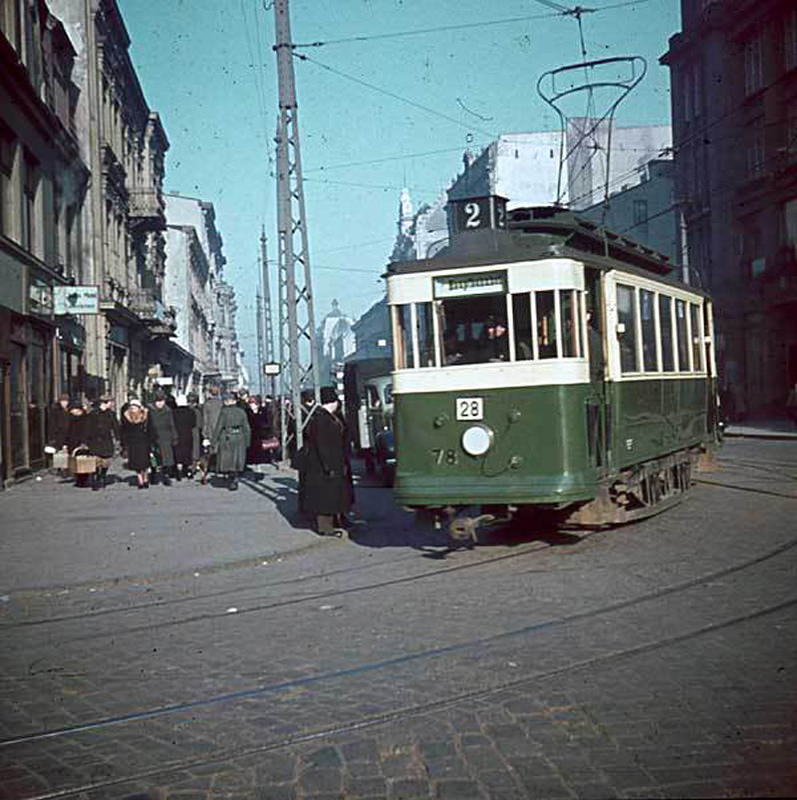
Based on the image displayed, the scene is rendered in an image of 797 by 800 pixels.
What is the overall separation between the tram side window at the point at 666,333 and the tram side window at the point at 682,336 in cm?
43

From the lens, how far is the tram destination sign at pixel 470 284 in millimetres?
9994

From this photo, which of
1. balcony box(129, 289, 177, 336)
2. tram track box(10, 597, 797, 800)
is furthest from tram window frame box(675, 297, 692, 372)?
balcony box(129, 289, 177, 336)

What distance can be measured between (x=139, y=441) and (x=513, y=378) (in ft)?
38.0

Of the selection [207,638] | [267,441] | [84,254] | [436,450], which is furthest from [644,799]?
[84,254]

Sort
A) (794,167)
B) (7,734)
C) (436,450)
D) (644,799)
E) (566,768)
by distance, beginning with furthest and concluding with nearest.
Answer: (794,167) < (436,450) < (7,734) < (566,768) < (644,799)

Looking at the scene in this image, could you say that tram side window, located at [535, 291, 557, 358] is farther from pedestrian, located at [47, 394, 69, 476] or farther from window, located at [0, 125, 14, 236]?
window, located at [0, 125, 14, 236]

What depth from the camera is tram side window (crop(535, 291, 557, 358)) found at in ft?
32.6

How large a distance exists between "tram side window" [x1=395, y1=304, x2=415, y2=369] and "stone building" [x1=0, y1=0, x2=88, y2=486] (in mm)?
11644

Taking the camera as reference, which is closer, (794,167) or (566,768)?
(566,768)

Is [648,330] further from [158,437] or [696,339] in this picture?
[158,437]

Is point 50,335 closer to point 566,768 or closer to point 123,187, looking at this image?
point 123,187

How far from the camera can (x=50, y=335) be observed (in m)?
24.9

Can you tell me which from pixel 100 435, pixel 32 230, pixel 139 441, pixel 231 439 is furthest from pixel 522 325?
pixel 32 230

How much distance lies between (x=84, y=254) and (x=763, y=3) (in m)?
26.3
